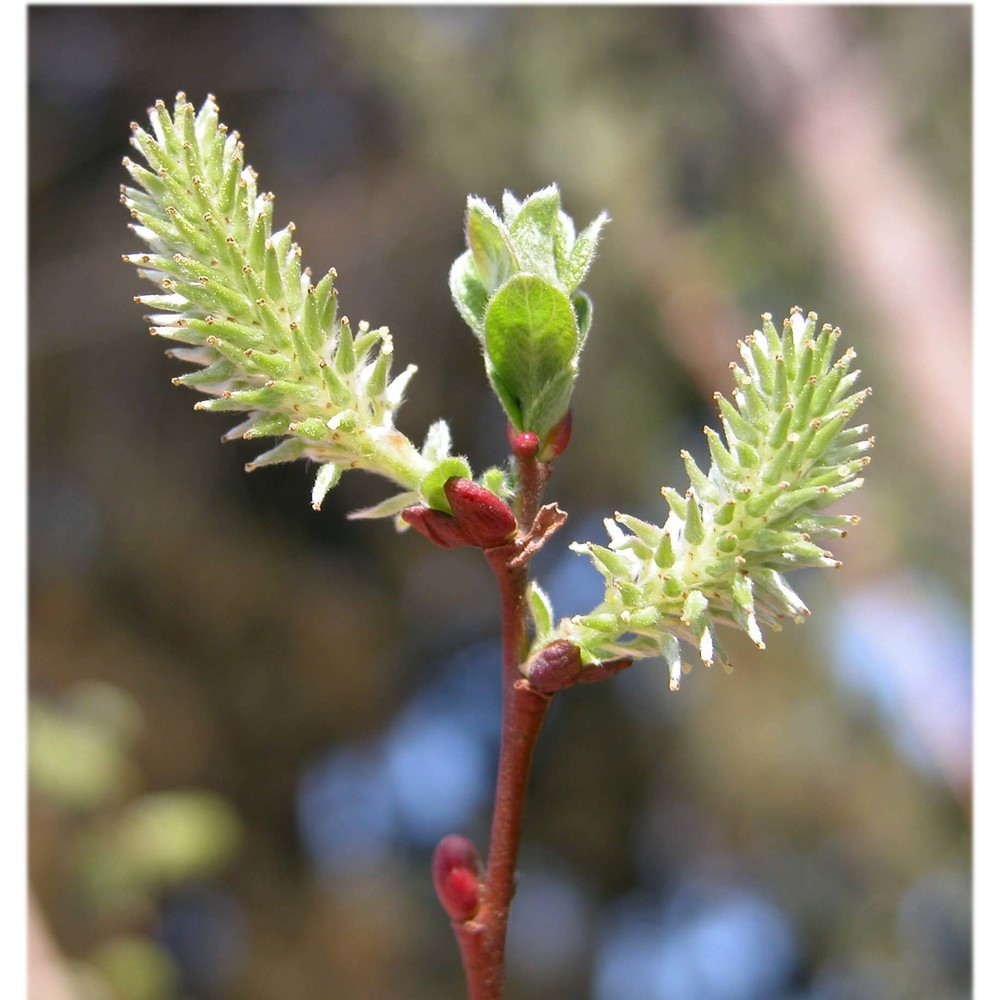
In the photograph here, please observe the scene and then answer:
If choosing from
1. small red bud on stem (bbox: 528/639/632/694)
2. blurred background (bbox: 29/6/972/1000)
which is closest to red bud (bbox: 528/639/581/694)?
small red bud on stem (bbox: 528/639/632/694)

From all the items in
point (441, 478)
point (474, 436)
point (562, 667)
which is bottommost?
point (562, 667)

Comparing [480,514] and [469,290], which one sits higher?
[469,290]

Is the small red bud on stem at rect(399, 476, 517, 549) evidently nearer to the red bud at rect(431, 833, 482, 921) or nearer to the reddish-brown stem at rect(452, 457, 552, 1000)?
the reddish-brown stem at rect(452, 457, 552, 1000)

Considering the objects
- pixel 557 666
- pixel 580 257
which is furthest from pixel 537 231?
pixel 557 666

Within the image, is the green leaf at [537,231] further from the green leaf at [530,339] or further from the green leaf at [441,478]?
the green leaf at [441,478]

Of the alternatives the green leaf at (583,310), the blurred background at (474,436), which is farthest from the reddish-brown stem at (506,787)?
the blurred background at (474,436)

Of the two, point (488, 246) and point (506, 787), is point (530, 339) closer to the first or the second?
point (488, 246)

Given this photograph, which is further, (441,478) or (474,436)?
(474,436)
